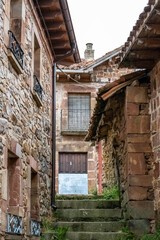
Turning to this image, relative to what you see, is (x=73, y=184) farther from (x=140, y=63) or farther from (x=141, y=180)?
(x=140, y=63)

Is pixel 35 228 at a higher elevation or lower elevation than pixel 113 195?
lower

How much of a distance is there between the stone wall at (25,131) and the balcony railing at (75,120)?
7274mm

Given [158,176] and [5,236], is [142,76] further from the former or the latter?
[5,236]

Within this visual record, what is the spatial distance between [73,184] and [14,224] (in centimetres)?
1110

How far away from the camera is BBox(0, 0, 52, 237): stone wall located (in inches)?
249

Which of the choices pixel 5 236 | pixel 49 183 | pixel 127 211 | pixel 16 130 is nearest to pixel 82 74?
pixel 49 183

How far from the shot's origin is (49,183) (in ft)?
33.3

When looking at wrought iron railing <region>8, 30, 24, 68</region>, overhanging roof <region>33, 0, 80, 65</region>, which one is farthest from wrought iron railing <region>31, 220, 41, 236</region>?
overhanging roof <region>33, 0, 80, 65</region>

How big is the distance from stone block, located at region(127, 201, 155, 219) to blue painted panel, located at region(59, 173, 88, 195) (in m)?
9.07

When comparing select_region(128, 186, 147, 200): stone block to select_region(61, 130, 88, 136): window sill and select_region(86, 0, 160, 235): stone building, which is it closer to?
select_region(86, 0, 160, 235): stone building

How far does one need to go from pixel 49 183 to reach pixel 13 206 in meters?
3.15

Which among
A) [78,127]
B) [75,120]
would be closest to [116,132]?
[78,127]

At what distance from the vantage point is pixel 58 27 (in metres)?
9.77

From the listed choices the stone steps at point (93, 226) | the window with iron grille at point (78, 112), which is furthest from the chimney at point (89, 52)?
Result: the stone steps at point (93, 226)
